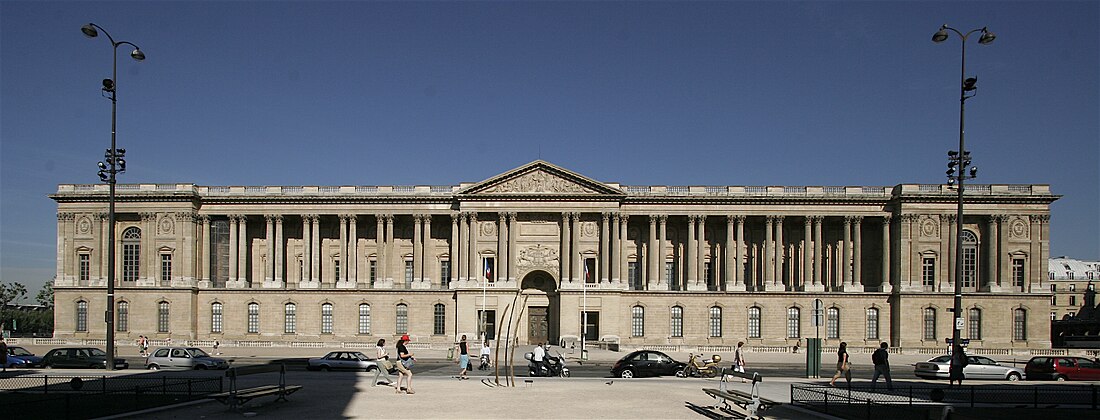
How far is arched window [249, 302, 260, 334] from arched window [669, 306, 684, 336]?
34.8 meters

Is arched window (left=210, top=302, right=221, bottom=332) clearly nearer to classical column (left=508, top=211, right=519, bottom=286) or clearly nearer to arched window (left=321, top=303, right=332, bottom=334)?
arched window (left=321, top=303, right=332, bottom=334)

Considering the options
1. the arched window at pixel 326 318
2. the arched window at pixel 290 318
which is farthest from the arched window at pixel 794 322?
the arched window at pixel 290 318

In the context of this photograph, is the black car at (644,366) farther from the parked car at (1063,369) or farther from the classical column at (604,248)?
the classical column at (604,248)

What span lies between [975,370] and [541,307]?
118 ft

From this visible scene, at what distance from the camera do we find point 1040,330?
63.8m

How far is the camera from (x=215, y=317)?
6806 centimetres

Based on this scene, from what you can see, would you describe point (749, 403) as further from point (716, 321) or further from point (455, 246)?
point (455, 246)

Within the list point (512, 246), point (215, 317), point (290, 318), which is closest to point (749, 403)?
point (512, 246)

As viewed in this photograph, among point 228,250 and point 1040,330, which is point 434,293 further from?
point 1040,330

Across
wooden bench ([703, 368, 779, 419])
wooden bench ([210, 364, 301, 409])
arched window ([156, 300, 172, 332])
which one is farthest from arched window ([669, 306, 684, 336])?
wooden bench ([210, 364, 301, 409])

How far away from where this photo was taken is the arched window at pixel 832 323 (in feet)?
215

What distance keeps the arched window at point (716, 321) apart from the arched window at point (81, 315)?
171ft

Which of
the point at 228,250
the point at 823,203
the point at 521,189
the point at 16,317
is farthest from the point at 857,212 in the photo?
the point at 16,317

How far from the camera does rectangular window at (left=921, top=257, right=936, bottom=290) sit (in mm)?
64938
